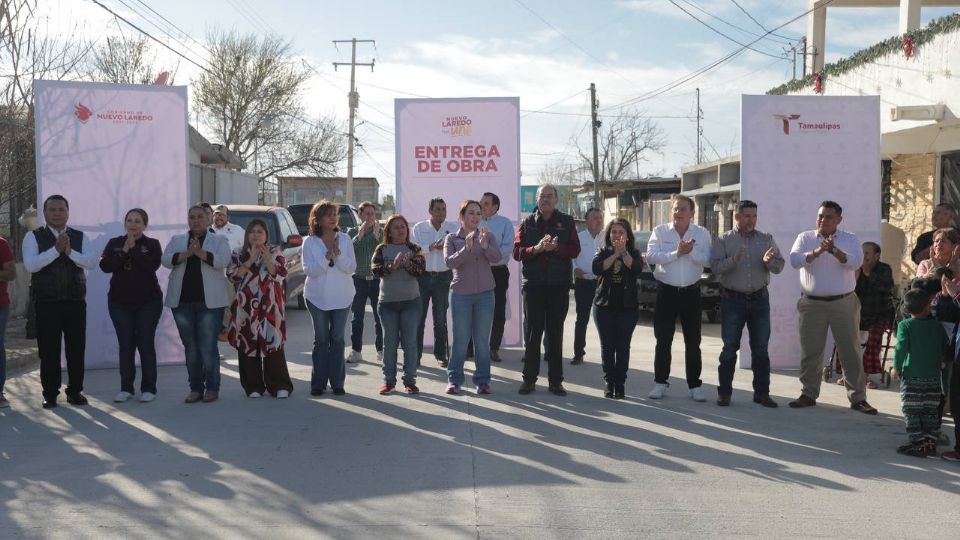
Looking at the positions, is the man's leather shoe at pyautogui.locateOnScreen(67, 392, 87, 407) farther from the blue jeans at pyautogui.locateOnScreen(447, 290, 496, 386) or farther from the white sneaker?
the white sneaker

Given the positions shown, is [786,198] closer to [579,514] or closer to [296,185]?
[579,514]

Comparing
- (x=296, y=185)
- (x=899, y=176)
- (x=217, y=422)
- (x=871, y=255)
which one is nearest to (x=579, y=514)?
(x=217, y=422)

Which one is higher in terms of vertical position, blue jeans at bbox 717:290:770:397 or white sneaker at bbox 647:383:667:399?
blue jeans at bbox 717:290:770:397

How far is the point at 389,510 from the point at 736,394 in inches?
192

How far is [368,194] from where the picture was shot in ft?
167

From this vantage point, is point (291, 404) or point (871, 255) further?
point (871, 255)

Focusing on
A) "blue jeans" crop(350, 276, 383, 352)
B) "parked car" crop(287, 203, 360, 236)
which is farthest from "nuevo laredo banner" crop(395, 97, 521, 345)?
"parked car" crop(287, 203, 360, 236)

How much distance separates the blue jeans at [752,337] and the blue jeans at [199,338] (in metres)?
4.69

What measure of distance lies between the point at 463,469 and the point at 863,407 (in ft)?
13.6

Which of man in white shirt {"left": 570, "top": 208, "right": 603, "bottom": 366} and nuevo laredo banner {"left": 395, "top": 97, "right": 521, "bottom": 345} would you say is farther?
nuevo laredo banner {"left": 395, "top": 97, "right": 521, "bottom": 345}

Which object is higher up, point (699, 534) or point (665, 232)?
point (665, 232)

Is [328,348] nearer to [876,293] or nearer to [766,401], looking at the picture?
[766,401]

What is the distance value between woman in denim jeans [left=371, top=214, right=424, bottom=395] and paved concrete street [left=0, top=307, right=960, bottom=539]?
1.31ft

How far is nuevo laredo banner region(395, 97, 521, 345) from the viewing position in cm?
1115
